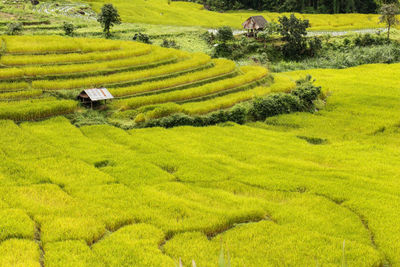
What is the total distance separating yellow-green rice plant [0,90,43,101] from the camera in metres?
17.7

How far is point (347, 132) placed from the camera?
58.9ft

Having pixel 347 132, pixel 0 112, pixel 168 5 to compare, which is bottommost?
pixel 347 132

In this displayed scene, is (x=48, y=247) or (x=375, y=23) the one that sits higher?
(x=375, y=23)

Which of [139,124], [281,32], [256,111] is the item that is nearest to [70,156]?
[139,124]

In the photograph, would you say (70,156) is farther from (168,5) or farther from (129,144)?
(168,5)

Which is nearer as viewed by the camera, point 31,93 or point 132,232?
point 132,232

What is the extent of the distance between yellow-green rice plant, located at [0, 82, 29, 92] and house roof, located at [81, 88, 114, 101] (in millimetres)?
2662

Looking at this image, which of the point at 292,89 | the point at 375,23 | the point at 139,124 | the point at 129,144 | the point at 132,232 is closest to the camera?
the point at 132,232

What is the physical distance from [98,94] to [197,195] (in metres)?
8.51

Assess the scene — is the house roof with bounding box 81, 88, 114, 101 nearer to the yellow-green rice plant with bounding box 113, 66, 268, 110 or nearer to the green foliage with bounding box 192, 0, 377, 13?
the yellow-green rice plant with bounding box 113, 66, 268, 110

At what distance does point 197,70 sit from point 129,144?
9556mm

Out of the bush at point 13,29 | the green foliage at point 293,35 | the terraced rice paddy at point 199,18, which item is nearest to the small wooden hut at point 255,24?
the green foliage at point 293,35

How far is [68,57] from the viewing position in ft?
71.8

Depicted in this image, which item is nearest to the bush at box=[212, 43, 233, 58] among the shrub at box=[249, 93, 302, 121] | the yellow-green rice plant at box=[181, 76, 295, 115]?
the yellow-green rice plant at box=[181, 76, 295, 115]
